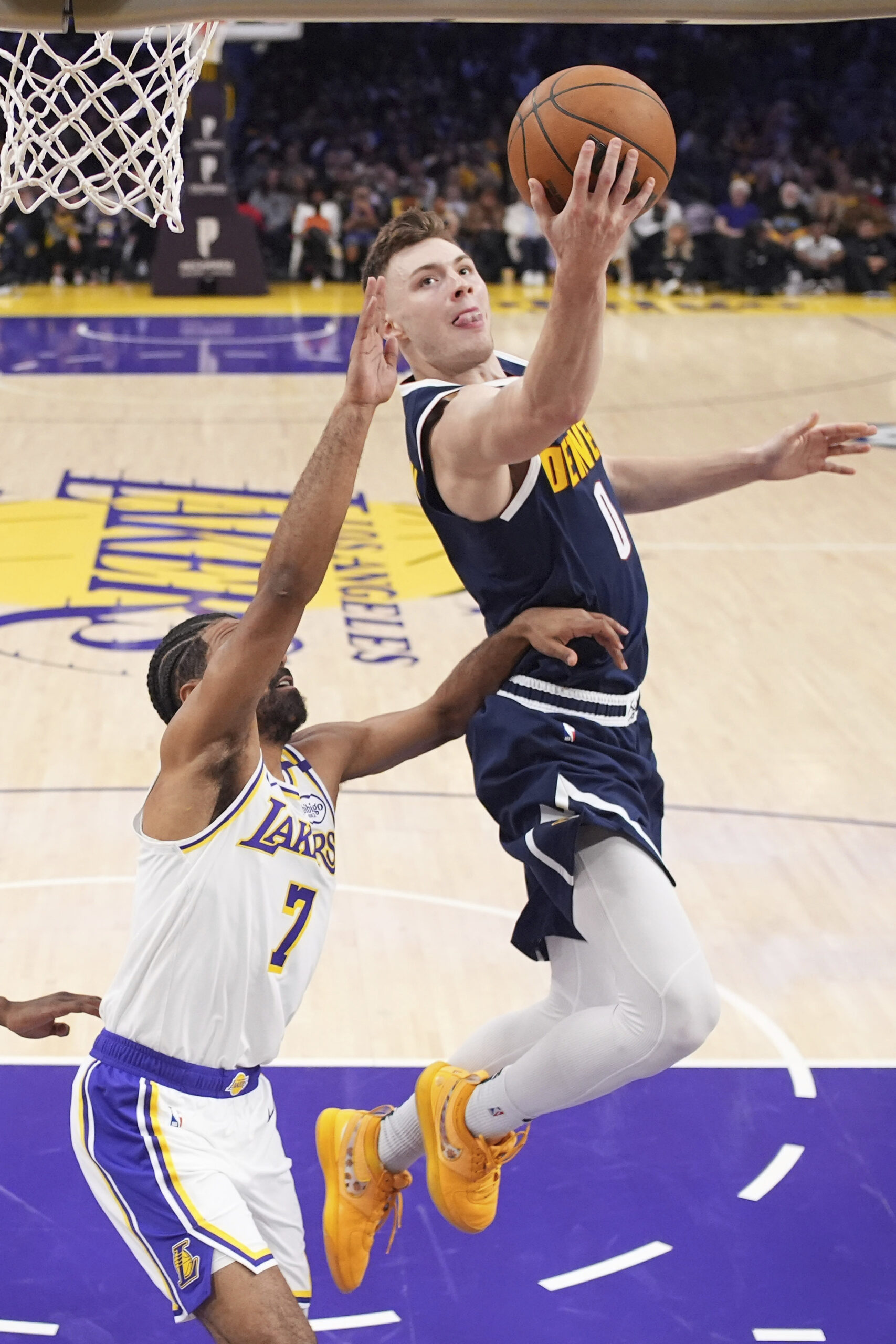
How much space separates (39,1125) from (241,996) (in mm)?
1348

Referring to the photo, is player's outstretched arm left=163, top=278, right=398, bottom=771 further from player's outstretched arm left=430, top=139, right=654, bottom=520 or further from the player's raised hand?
the player's raised hand

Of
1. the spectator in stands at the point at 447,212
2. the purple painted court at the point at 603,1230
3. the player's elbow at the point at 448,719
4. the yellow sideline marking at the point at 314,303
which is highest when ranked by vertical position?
the player's elbow at the point at 448,719

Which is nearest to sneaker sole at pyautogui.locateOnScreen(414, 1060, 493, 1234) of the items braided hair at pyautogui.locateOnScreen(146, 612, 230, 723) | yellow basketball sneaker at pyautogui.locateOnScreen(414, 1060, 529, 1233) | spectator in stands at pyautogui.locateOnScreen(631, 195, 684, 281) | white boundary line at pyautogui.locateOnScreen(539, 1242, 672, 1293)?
yellow basketball sneaker at pyautogui.locateOnScreen(414, 1060, 529, 1233)

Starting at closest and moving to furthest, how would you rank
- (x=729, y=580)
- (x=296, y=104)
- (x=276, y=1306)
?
(x=276, y=1306), (x=729, y=580), (x=296, y=104)

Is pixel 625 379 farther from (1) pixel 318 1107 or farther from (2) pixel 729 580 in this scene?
(1) pixel 318 1107

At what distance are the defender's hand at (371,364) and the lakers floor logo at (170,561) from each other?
4.93 m

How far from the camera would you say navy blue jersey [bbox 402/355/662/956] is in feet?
11.6

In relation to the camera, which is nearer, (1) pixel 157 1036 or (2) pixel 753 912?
(1) pixel 157 1036

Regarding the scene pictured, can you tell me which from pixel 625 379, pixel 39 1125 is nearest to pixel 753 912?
pixel 39 1125

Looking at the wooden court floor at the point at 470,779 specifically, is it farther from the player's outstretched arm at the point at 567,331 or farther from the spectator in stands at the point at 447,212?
the spectator in stands at the point at 447,212

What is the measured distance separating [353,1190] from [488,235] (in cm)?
1798

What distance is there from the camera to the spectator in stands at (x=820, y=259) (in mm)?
20812

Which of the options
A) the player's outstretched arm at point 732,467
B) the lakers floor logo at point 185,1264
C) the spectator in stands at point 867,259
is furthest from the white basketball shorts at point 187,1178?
the spectator in stands at point 867,259

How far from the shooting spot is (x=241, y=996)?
11.2 feet
